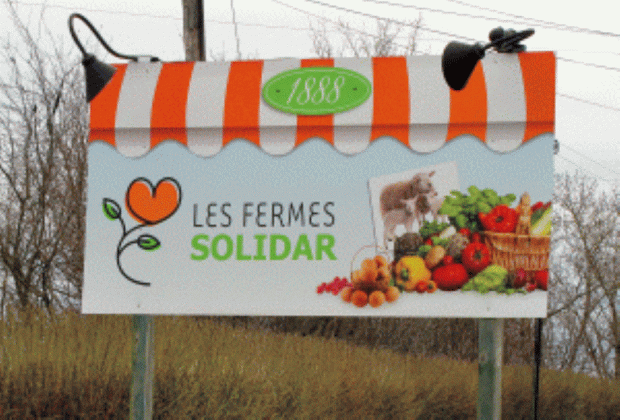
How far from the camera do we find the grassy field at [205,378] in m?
4.65

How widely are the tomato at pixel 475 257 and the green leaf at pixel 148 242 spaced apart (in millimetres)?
1709

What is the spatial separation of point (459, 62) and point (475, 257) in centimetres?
105

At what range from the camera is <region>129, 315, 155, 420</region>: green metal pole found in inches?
162

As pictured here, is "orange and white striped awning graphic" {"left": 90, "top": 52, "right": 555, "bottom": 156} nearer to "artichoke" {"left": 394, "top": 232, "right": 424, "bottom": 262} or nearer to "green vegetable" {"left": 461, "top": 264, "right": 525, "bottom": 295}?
"artichoke" {"left": 394, "top": 232, "right": 424, "bottom": 262}

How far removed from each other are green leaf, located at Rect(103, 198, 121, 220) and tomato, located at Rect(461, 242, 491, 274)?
6.43 ft

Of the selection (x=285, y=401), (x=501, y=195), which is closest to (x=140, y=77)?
(x=501, y=195)

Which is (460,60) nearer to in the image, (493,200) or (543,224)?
(493,200)

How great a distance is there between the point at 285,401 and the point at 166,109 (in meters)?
2.55

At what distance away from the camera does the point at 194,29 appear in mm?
8242

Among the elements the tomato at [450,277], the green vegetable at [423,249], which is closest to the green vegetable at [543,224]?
the tomato at [450,277]

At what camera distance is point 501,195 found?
3.72 m

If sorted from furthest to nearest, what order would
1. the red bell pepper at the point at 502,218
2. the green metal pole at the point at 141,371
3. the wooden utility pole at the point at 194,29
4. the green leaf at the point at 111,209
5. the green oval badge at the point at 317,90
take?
the wooden utility pole at the point at 194,29
the green metal pole at the point at 141,371
the green leaf at the point at 111,209
the green oval badge at the point at 317,90
the red bell pepper at the point at 502,218

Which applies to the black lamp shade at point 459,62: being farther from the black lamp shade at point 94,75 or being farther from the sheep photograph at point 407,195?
the black lamp shade at point 94,75

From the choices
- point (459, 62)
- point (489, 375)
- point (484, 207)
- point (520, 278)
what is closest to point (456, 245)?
point (484, 207)
